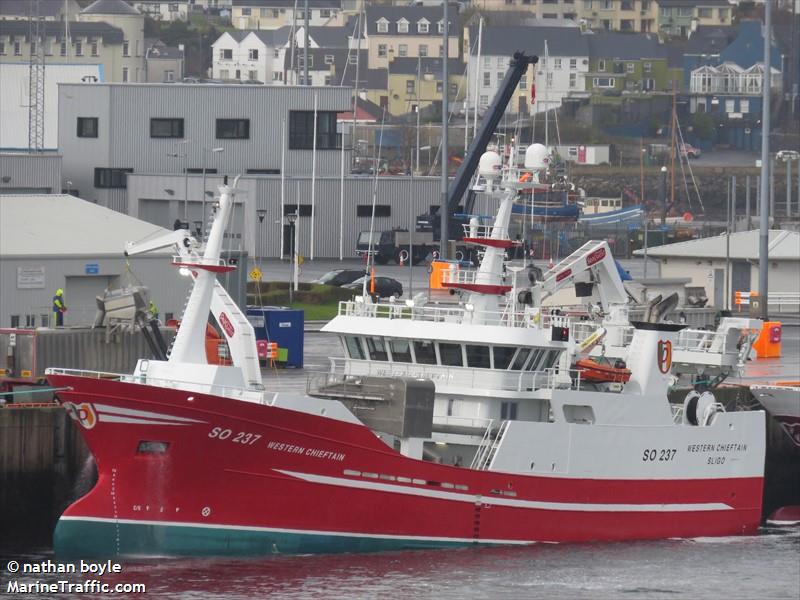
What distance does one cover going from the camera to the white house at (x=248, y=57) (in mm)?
169500

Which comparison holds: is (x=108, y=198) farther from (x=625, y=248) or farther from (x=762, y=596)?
(x=762, y=596)

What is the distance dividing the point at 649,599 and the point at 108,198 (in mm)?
51777

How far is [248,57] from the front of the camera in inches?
6703

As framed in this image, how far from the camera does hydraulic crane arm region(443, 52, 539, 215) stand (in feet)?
242

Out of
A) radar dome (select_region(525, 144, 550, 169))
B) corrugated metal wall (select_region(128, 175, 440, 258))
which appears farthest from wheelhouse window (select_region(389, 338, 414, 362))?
corrugated metal wall (select_region(128, 175, 440, 258))

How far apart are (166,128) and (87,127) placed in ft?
11.9

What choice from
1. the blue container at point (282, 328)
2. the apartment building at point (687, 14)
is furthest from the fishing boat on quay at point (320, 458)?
the apartment building at point (687, 14)

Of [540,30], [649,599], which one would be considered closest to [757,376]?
[649,599]

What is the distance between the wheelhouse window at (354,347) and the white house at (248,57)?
135457 millimetres

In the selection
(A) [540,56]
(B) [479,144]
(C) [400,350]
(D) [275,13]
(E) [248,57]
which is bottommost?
(C) [400,350]

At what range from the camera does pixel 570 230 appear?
99250 mm

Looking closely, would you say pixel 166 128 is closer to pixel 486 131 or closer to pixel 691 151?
pixel 486 131

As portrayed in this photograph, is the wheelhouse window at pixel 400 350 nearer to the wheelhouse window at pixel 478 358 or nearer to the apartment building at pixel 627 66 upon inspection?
the wheelhouse window at pixel 478 358

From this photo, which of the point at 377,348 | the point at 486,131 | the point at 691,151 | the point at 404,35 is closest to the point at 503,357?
the point at 377,348
